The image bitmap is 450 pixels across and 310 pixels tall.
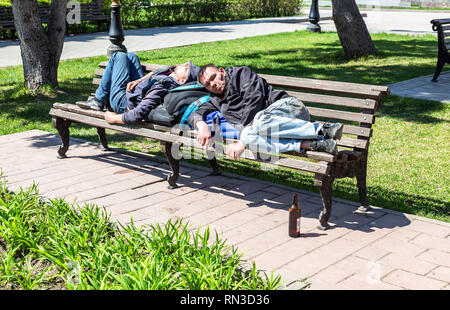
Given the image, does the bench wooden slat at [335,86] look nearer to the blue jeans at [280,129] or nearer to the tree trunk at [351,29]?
the blue jeans at [280,129]

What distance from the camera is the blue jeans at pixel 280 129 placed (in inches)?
179

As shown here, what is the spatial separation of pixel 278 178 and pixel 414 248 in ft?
6.35

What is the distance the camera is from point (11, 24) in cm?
1755

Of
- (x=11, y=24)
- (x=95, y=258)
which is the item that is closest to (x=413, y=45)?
(x=11, y=24)

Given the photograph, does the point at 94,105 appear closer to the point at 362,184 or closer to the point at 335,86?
the point at 335,86

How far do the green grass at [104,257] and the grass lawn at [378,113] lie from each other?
74.6 inches

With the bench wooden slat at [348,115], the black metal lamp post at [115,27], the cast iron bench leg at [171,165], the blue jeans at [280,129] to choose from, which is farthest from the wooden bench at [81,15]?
the blue jeans at [280,129]

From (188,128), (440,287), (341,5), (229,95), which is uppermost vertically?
(341,5)

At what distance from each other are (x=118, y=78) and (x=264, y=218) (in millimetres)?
2513

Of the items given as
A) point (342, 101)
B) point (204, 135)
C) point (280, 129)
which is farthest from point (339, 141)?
point (204, 135)

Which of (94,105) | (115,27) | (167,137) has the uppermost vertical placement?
(115,27)

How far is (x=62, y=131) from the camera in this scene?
6590mm

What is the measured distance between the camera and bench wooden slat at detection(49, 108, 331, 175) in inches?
173
